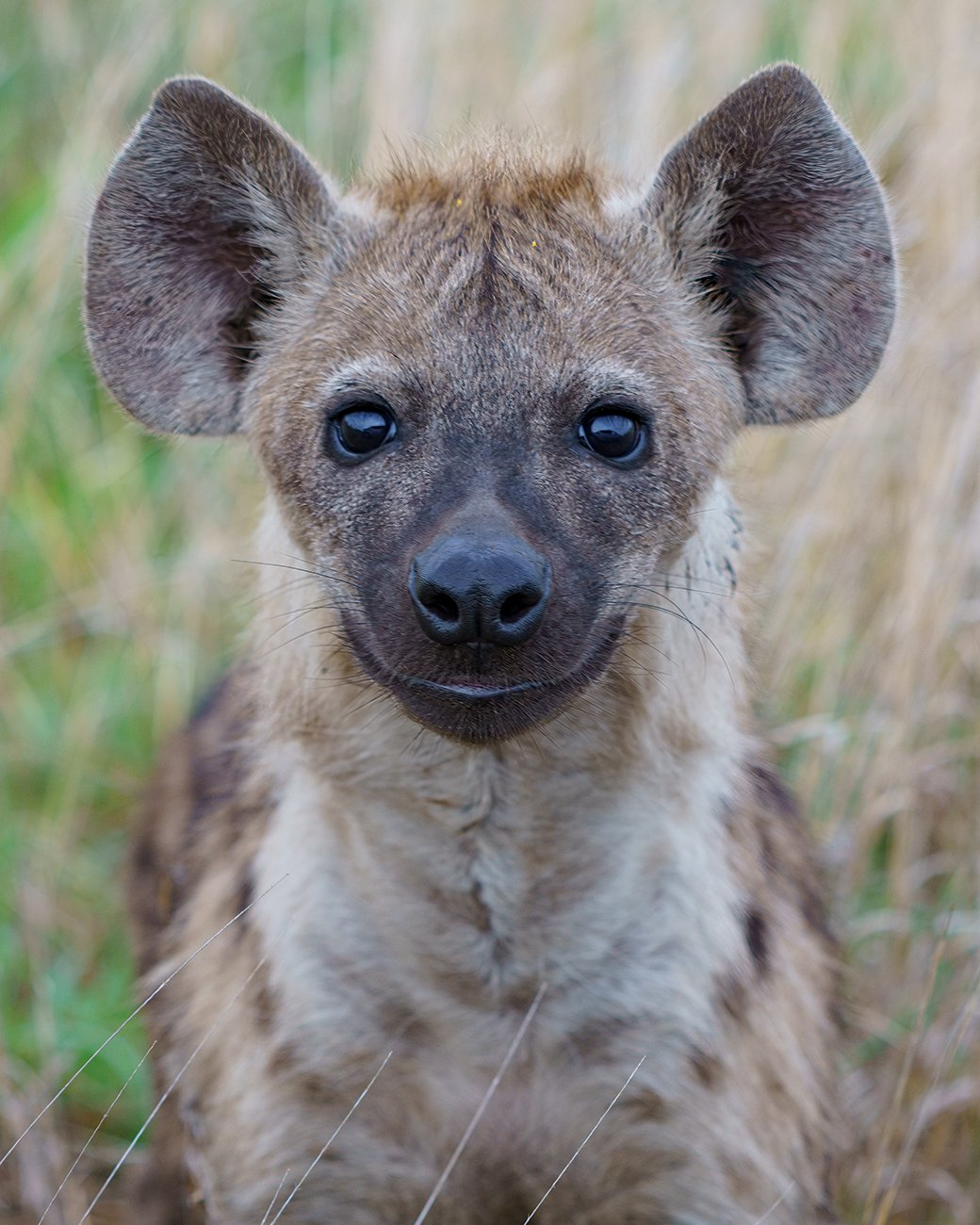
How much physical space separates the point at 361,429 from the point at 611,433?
0.30 meters

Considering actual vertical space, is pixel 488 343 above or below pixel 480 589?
above

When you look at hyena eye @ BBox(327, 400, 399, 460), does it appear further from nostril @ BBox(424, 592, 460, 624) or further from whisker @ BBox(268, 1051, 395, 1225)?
whisker @ BBox(268, 1051, 395, 1225)

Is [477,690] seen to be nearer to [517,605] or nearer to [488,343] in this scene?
[517,605]

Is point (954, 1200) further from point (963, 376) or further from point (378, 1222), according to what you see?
point (963, 376)

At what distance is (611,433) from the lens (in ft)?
6.43

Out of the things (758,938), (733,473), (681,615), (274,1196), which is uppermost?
(733,473)

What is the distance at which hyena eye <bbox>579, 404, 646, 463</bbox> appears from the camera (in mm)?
1955

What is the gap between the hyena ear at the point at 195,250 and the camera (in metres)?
2.09

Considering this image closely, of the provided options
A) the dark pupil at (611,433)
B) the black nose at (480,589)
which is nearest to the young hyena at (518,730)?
the dark pupil at (611,433)

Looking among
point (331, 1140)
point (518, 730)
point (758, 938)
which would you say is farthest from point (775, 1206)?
point (518, 730)

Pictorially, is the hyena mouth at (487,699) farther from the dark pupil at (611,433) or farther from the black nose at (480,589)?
the dark pupil at (611,433)

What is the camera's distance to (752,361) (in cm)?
219

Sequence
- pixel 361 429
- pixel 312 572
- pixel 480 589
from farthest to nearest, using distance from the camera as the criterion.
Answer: pixel 312 572
pixel 361 429
pixel 480 589

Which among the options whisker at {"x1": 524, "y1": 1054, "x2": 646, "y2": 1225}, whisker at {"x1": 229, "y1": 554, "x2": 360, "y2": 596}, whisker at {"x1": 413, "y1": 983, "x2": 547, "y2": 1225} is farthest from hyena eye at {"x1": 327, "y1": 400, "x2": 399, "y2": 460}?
whisker at {"x1": 524, "y1": 1054, "x2": 646, "y2": 1225}
